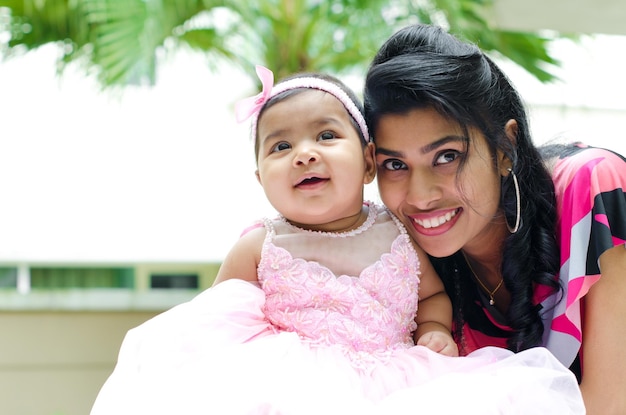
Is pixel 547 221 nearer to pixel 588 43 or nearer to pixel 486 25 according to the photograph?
pixel 486 25

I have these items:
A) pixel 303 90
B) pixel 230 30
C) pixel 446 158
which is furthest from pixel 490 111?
pixel 230 30

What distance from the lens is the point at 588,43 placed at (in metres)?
4.68

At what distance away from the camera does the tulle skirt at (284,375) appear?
3.96 feet

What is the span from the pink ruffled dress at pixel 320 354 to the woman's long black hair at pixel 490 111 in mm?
236

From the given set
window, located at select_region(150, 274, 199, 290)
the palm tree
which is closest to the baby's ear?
the palm tree

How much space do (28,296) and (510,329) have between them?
327 cm

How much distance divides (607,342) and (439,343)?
13.5 inches

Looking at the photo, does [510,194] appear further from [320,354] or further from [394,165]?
[320,354]

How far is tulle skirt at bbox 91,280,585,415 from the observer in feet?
3.96

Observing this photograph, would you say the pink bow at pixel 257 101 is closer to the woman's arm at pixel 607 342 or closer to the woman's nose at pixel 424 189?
the woman's nose at pixel 424 189

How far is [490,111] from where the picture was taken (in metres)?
1.62

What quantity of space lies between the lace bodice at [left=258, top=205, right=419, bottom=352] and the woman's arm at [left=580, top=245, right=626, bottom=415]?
382 millimetres

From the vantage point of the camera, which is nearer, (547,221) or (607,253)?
(607,253)

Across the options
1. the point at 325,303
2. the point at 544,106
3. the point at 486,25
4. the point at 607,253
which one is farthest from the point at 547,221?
the point at 544,106
